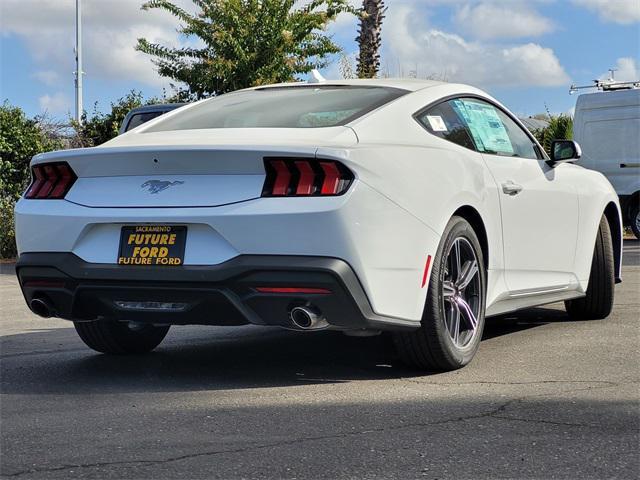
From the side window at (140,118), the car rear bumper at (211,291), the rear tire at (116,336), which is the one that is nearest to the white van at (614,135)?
the side window at (140,118)

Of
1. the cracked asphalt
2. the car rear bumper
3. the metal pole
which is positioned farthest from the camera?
the metal pole

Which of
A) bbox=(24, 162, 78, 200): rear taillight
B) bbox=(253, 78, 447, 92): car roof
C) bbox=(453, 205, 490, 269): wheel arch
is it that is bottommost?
bbox=(453, 205, 490, 269): wheel arch

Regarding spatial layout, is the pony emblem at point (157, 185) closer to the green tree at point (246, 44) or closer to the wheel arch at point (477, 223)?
the wheel arch at point (477, 223)

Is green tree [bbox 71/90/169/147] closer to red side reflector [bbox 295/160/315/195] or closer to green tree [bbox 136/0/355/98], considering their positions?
green tree [bbox 136/0/355/98]

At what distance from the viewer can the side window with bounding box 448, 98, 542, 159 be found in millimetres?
5789

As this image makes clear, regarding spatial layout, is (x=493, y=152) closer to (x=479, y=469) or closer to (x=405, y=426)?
(x=405, y=426)

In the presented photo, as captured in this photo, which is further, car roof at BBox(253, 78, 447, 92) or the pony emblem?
car roof at BBox(253, 78, 447, 92)

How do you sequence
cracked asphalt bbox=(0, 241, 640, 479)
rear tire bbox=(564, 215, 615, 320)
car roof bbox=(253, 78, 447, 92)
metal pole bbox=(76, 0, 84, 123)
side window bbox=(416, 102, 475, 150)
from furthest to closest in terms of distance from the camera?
metal pole bbox=(76, 0, 84, 123) < rear tire bbox=(564, 215, 615, 320) < car roof bbox=(253, 78, 447, 92) < side window bbox=(416, 102, 475, 150) < cracked asphalt bbox=(0, 241, 640, 479)

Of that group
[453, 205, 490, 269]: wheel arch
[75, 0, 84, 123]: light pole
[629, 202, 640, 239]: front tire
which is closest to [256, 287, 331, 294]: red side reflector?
[453, 205, 490, 269]: wheel arch

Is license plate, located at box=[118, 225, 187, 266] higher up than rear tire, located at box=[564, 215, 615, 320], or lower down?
higher up

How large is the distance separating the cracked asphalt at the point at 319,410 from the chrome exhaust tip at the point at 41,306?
350 millimetres

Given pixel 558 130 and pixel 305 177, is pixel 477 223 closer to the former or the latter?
pixel 305 177

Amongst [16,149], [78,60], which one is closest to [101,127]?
[16,149]

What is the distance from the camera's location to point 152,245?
475cm
